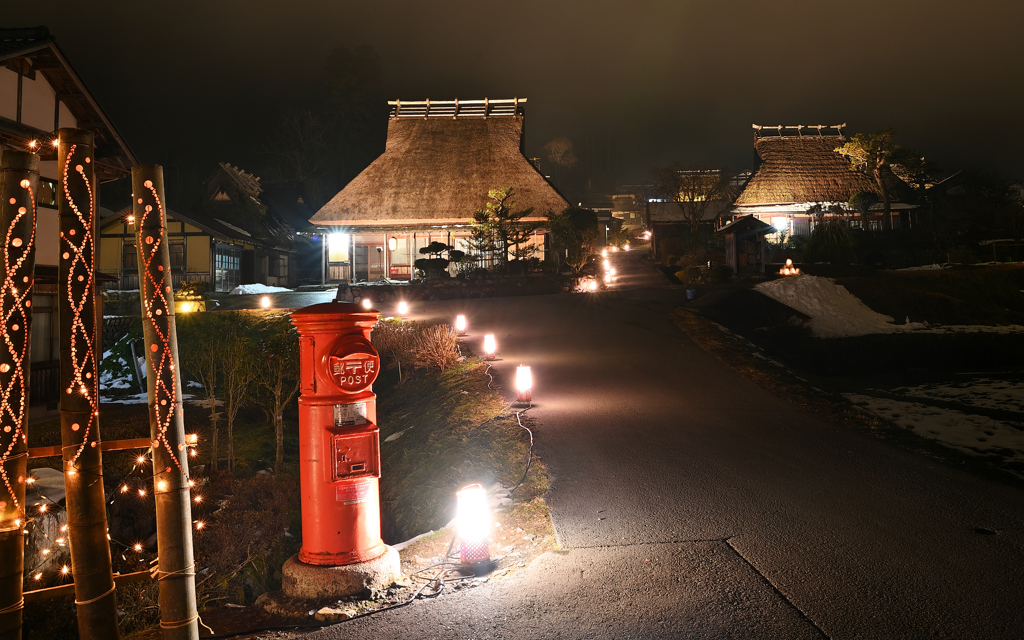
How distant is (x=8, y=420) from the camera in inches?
121

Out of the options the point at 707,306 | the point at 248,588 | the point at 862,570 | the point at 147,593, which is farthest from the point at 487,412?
Result: the point at 707,306

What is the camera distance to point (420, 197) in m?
30.6

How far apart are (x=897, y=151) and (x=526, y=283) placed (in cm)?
2305

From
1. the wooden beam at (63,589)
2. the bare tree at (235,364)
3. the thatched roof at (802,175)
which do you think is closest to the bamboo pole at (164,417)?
the wooden beam at (63,589)

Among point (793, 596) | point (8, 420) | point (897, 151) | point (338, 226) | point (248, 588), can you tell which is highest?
point (897, 151)

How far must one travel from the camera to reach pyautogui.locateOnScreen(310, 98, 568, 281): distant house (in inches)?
1168

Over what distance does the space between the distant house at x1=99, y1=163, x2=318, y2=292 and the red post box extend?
1975cm

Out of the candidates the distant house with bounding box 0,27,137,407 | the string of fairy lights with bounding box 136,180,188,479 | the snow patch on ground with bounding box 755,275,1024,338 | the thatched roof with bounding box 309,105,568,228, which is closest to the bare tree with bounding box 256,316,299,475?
the distant house with bounding box 0,27,137,407

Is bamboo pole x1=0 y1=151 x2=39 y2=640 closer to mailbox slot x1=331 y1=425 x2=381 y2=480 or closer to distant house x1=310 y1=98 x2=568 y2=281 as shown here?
mailbox slot x1=331 y1=425 x2=381 y2=480

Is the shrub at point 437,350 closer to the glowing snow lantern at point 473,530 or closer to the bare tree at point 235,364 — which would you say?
the bare tree at point 235,364

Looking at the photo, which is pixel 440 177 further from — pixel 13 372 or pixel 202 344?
pixel 13 372

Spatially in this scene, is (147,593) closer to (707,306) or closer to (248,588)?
(248,588)

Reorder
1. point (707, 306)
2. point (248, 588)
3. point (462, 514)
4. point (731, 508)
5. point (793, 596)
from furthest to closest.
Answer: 1. point (707, 306)
2. point (248, 588)
3. point (731, 508)
4. point (462, 514)
5. point (793, 596)

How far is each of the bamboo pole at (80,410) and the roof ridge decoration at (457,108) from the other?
3424cm
